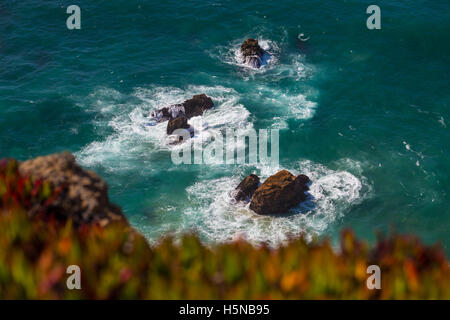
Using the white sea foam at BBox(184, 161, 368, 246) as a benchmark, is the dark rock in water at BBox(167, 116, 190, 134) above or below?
above

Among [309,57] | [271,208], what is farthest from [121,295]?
[309,57]

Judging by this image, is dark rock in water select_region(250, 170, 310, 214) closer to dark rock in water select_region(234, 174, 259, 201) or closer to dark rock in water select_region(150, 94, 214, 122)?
dark rock in water select_region(234, 174, 259, 201)

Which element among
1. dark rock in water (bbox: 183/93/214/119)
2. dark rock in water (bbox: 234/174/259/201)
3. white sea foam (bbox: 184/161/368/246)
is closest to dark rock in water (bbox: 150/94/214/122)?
dark rock in water (bbox: 183/93/214/119)

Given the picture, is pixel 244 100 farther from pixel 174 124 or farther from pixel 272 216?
pixel 272 216

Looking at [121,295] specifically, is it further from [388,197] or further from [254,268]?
[388,197]

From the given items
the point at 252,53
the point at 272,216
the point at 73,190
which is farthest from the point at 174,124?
the point at 73,190

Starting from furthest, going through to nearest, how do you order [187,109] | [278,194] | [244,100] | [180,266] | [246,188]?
[244,100] → [187,109] → [246,188] → [278,194] → [180,266]
